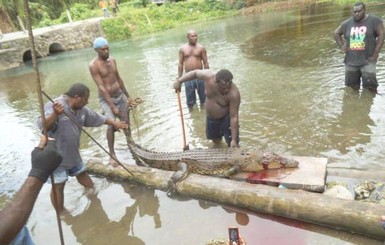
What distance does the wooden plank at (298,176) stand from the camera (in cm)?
455

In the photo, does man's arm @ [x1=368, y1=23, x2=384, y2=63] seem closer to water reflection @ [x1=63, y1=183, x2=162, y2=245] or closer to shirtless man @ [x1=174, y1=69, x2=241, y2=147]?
shirtless man @ [x1=174, y1=69, x2=241, y2=147]

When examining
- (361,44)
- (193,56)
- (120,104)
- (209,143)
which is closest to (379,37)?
(361,44)

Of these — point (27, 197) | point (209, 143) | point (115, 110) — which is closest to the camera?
point (27, 197)

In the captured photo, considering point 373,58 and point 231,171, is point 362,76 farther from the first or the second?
point 231,171

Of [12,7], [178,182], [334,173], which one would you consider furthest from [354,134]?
[12,7]

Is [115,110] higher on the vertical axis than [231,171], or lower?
higher

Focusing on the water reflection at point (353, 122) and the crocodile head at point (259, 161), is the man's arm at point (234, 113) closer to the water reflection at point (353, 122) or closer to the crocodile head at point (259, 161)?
the crocodile head at point (259, 161)

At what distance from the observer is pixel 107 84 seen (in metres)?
6.38

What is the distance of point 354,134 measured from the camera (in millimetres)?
6289

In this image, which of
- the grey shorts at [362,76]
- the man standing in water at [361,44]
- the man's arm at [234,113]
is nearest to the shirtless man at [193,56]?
the man's arm at [234,113]

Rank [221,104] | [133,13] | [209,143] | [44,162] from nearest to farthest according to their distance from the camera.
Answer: [44,162]
[221,104]
[209,143]
[133,13]

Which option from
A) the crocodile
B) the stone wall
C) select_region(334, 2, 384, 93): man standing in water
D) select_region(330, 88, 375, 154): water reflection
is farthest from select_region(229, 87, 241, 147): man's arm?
the stone wall

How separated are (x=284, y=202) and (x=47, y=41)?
1001 inches

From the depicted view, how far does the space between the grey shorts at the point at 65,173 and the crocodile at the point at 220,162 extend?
1.27 m
